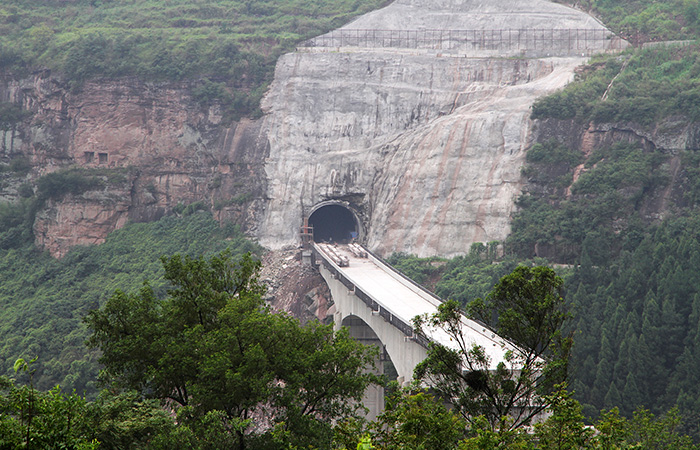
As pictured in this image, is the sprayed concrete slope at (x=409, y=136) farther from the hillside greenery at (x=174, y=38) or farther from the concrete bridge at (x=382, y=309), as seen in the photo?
the concrete bridge at (x=382, y=309)

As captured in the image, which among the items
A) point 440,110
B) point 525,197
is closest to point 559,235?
point 525,197

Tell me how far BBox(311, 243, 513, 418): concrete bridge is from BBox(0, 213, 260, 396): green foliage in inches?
492

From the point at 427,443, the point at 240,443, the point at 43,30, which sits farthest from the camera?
the point at 43,30

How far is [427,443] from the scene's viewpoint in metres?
16.8

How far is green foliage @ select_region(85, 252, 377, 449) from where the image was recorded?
22734 millimetres

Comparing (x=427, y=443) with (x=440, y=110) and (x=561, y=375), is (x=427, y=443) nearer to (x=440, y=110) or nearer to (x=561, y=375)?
(x=561, y=375)

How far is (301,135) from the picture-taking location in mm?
72938

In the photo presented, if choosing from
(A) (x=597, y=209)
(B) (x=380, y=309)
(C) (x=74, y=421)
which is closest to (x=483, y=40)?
(A) (x=597, y=209)

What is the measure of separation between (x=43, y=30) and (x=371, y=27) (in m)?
33.6

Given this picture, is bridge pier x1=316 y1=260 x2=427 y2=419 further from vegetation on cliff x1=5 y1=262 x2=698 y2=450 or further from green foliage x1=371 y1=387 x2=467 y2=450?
green foliage x1=371 y1=387 x2=467 y2=450

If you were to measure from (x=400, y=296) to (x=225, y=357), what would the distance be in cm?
2557

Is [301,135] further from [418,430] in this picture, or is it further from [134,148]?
[418,430]

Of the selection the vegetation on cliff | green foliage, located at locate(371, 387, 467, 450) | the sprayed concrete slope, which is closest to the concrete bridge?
the sprayed concrete slope

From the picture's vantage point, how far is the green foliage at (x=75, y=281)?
5578cm
